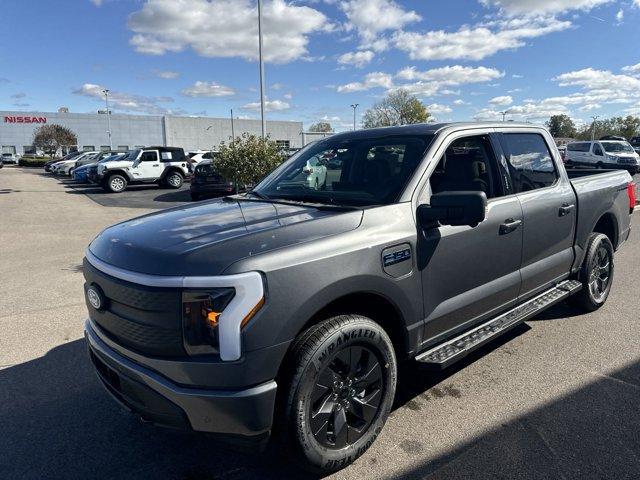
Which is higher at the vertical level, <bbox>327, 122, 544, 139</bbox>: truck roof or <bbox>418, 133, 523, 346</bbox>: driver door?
<bbox>327, 122, 544, 139</bbox>: truck roof

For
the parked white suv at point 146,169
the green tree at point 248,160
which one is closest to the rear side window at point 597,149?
the parked white suv at point 146,169

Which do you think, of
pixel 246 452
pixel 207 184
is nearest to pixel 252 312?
pixel 246 452

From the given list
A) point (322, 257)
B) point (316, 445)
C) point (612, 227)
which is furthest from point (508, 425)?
point (612, 227)

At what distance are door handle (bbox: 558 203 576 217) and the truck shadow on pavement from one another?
1404 millimetres

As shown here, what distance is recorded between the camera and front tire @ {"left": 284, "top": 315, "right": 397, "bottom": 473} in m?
2.33

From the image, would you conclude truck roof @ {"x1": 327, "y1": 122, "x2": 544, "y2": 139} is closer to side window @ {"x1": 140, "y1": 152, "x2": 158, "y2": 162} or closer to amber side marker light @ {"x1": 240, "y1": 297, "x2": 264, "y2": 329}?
amber side marker light @ {"x1": 240, "y1": 297, "x2": 264, "y2": 329}

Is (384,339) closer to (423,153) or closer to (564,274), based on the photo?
(423,153)

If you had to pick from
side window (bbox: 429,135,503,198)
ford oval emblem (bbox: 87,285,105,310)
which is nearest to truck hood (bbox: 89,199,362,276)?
ford oval emblem (bbox: 87,285,105,310)

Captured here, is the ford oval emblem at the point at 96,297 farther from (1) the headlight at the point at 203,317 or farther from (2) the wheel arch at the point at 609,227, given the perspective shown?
(2) the wheel arch at the point at 609,227

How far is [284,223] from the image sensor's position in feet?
8.73

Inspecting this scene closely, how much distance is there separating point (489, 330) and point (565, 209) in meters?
1.51

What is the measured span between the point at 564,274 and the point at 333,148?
248cm

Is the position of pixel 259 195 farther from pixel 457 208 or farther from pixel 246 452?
pixel 246 452

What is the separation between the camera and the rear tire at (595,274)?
468cm
